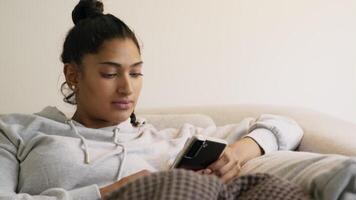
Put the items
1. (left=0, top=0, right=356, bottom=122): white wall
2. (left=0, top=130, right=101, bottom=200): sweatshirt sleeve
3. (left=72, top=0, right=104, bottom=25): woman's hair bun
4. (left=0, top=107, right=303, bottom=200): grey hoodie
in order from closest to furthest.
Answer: (left=0, top=130, right=101, bottom=200): sweatshirt sleeve → (left=0, top=107, right=303, bottom=200): grey hoodie → (left=72, top=0, right=104, bottom=25): woman's hair bun → (left=0, top=0, right=356, bottom=122): white wall

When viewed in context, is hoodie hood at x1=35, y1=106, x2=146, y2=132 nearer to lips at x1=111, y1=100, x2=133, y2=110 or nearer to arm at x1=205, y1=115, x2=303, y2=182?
lips at x1=111, y1=100, x2=133, y2=110

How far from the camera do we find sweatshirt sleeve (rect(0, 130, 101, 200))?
0.75m

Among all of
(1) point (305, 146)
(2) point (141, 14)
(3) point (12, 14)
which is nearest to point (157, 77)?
(2) point (141, 14)

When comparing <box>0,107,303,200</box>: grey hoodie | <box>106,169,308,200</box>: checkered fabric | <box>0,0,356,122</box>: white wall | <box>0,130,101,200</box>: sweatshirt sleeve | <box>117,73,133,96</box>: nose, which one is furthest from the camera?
<box>0,0,356,122</box>: white wall

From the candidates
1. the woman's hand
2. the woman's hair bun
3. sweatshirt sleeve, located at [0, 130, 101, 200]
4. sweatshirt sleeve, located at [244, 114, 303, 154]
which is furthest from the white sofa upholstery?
sweatshirt sleeve, located at [0, 130, 101, 200]

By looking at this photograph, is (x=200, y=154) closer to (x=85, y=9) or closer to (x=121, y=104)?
(x=121, y=104)

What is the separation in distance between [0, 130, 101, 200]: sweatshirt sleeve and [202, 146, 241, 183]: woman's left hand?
0.84ft

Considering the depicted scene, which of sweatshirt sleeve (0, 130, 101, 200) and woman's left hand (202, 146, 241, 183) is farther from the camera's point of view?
woman's left hand (202, 146, 241, 183)

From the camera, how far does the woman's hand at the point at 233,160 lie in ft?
2.91

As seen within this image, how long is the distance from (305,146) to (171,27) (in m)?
0.73

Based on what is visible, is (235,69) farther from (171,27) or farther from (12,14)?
(12,14)

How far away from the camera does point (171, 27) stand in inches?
62.5

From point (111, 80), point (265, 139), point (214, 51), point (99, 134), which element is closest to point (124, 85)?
point (111, 80)

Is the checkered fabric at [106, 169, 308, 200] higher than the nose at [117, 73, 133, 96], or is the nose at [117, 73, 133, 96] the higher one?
the nose at [117, 73, 133, 96]
